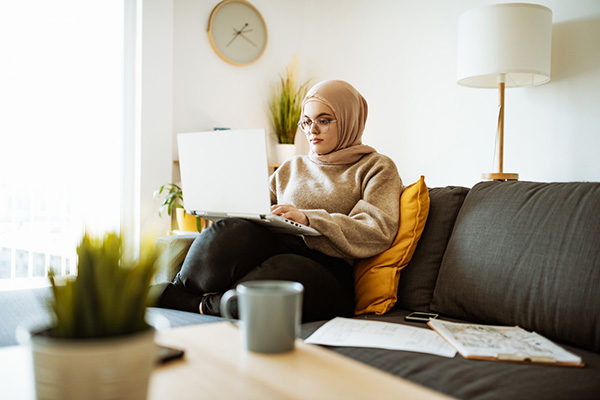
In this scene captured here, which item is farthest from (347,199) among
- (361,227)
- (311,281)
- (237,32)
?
(237,32)

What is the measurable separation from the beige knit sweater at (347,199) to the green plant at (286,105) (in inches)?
61.3

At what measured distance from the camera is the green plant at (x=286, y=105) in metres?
3.67

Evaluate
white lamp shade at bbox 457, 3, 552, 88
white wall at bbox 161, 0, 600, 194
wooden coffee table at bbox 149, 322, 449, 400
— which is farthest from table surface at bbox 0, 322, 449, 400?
white wall at bbox 161, 0, 600, 194

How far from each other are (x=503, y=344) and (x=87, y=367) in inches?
35.2

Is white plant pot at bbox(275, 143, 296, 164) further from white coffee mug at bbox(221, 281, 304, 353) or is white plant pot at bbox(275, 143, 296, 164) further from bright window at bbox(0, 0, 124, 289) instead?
white coffee mug at bbox(221, 281, 304, 353)

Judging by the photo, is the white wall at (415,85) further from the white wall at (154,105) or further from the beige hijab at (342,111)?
the beige hijab at (342,111)

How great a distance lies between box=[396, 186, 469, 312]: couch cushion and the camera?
1577 mm

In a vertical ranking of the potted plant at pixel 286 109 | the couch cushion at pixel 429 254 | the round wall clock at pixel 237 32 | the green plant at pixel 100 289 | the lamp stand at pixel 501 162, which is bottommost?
the couch cushion at pixel 429 254

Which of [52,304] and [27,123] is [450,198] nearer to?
[52,304]

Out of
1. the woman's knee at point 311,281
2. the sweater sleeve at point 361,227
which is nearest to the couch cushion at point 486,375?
the woman's knee at point 311,281

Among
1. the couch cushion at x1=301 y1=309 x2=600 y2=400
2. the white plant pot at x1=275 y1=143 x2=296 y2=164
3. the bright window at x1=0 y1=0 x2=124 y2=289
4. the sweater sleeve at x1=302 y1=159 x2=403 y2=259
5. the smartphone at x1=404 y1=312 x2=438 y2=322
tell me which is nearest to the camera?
the couch cushion at x1=301 y1=309 x2=600 y2=400

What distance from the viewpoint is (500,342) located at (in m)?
1.11

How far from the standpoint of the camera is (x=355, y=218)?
1.71 meters

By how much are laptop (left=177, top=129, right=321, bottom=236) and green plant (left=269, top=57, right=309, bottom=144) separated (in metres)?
1.92
